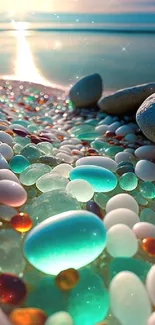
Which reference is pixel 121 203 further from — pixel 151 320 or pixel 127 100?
pixel 127 100

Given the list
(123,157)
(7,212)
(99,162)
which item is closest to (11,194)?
(7,212)

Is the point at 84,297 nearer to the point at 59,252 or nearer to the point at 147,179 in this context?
the point at 59,252

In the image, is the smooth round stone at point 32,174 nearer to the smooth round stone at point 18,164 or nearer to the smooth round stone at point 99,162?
the smooth round stone at point 18,164

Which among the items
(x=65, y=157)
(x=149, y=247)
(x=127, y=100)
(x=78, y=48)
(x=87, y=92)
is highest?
(x=149, y=247)

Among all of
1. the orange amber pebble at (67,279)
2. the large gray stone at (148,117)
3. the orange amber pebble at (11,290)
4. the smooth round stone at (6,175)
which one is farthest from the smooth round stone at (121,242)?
the large gray stone at (148,117)

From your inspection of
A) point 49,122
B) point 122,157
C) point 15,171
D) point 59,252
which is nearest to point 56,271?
point 59,252

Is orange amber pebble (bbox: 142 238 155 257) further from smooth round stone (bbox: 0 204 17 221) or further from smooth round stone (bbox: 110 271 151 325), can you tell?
smooth round stone (bbox: 0 204 17 221)
